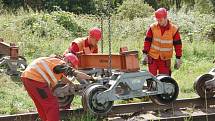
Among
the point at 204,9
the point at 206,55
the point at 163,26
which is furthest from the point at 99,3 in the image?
the point at 163,26

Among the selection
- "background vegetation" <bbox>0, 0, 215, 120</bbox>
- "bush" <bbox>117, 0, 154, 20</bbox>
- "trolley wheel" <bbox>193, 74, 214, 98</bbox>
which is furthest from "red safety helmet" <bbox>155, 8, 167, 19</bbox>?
"bush" <bbox>117, 0, 154, 20</bbox>

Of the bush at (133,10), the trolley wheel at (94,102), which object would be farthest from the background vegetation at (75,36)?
the trolley wheel at (94,102)

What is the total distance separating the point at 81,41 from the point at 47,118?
234cm

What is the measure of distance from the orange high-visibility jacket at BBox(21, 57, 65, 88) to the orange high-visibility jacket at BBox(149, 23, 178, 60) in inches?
111

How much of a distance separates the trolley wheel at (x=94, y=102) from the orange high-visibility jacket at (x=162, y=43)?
2025 millimetres

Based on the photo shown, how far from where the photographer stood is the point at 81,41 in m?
8.92

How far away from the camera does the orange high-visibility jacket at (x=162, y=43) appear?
919 centimetres

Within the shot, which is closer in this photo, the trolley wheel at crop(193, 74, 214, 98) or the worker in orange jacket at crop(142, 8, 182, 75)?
the trolley wheel at crop(193, 74, 214, 98)

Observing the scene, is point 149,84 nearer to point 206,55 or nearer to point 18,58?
point 18,58

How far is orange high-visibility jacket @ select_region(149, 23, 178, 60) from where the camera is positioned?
9188 millimetres

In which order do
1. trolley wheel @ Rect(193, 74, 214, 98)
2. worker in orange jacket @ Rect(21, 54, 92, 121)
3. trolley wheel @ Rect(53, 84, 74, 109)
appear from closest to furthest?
1. worker in orange jacket @ Rect(21, 54, 92, 121)
2. trolley wheel @ Rect(53, 84, 74, 109)
3. trolley wheel @ Rect(193, 74, 214, 98)

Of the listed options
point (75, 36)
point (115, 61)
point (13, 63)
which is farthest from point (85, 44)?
point (75, 36)

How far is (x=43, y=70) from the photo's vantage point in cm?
691

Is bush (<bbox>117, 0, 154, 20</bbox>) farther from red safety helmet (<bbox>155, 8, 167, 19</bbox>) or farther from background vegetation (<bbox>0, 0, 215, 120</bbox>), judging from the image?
red safety helmet (<bbox>155, 8, 167, 19</bbox>)
